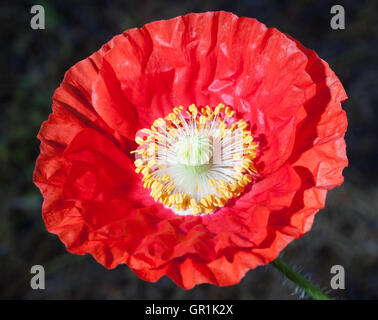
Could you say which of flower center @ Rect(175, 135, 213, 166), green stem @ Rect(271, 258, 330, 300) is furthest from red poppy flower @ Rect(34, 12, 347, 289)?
green stem @ Rect(271, 258, 330, 300)

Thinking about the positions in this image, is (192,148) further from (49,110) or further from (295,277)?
(49,110)

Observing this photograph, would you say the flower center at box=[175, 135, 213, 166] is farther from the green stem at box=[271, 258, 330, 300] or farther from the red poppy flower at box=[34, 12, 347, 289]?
the green stem at box=[271, 258, 330, 300]

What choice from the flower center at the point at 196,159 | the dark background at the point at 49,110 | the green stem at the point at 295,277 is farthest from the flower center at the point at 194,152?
the dark background at the point at 49,110

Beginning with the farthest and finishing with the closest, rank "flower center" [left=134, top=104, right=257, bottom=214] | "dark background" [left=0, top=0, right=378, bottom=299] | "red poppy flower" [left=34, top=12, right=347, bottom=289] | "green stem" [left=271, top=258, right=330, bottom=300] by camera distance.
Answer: "dark background" [left=0, top=0, right=378, bottom=299] < "flower center" [left=134, top=104, right=257, bottom=214] < "green stem" [left=271, top=258, right=330, bottom=300] < "red poppy flower" [left=34, top=12, right=347, bottom=289]

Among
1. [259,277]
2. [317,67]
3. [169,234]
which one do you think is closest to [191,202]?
[169,234]

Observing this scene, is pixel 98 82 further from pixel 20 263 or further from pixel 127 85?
pixel 20 263

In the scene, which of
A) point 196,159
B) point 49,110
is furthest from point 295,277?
point 49,110

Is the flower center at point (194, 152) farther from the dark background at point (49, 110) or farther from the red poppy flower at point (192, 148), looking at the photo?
the dark background at point (49, 110)
